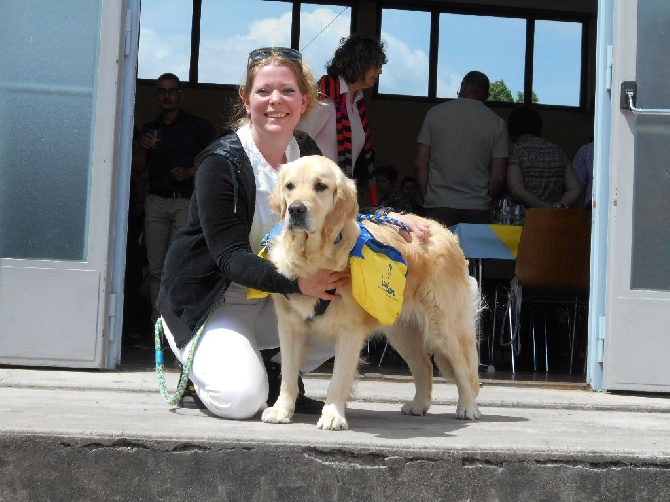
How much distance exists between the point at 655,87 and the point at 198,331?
3137 millimetres

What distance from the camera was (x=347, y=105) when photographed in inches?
255

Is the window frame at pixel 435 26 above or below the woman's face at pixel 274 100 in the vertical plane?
above

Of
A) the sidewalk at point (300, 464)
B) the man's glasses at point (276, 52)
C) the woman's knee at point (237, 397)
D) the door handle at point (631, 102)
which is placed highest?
the door handle at point (631, 102)

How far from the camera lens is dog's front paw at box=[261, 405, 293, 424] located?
371cm

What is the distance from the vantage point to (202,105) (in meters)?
12.9

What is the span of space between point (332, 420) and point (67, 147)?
2691mm

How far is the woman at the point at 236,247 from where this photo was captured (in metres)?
3.74

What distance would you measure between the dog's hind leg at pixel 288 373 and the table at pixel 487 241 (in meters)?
3.09

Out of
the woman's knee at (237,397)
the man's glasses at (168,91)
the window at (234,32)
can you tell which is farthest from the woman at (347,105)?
the window at (234,32)

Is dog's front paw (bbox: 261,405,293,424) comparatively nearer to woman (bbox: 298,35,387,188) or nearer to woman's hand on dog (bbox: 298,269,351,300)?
woman's hand on dog (bbox: 298,269,351,300)

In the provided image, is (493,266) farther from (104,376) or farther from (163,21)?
(163,21)

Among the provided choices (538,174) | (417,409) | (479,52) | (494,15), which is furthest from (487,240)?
(494,15)

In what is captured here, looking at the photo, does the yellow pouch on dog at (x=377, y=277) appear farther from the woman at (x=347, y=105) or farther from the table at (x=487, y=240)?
the table at (x=487, y=240)

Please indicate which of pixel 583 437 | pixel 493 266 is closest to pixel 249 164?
pixel 583 437
